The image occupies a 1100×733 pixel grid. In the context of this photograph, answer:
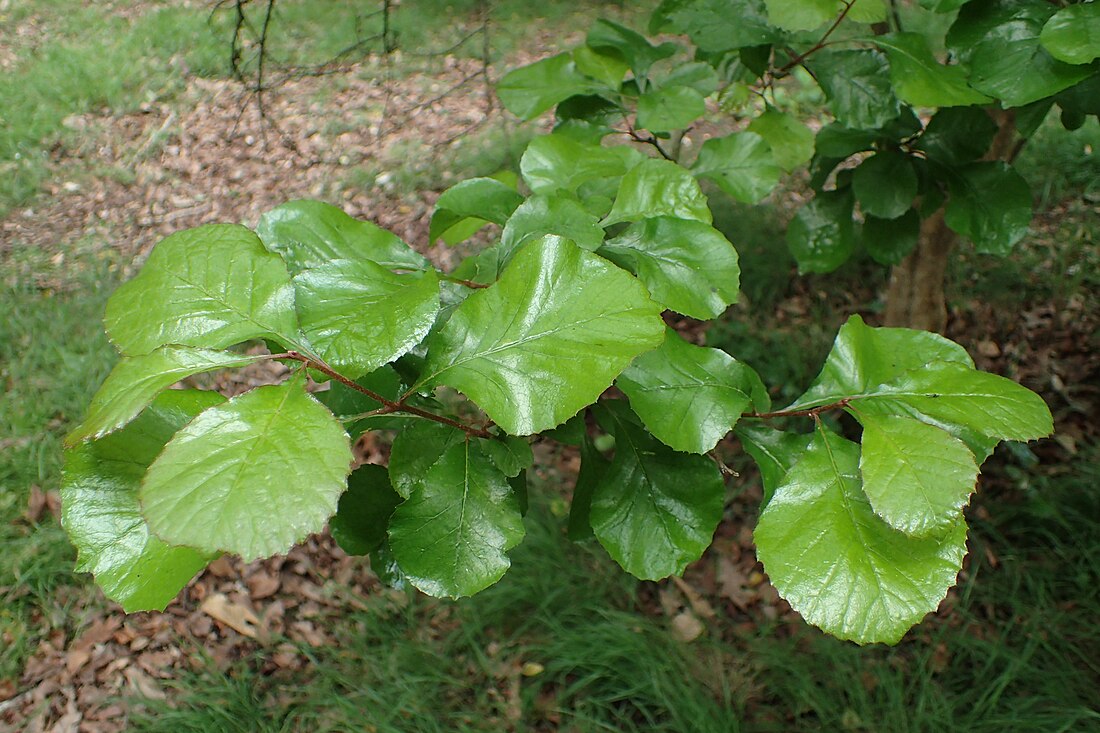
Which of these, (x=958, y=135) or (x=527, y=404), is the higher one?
(x=527, y=404)

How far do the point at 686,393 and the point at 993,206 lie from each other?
1.19 metres

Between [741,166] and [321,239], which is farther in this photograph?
[741,166]

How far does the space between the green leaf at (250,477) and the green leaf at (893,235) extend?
162 cm

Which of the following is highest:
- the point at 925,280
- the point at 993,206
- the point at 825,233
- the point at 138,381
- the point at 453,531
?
the point at 138,381

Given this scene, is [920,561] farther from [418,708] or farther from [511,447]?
[418,708]

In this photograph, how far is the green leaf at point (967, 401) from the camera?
26.1 inches

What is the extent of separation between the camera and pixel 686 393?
76cm

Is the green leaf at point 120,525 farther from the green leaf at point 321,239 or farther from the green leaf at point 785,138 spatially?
the green leaf at point 785,138

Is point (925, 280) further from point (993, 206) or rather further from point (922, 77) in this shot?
point (922, 77)

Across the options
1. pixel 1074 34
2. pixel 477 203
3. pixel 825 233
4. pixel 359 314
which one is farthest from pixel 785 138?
pixel 359 314

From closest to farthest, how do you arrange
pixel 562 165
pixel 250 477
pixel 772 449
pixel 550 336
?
1. pixel 250 477
2. pixel 550 336
3. pixel 772 449
4. pixel 562 165

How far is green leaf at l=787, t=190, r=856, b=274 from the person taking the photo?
6.30 ft

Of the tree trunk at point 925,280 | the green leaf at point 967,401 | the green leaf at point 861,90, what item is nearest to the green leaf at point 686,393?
the green leaf at point 967,401

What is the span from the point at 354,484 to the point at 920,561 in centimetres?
53
